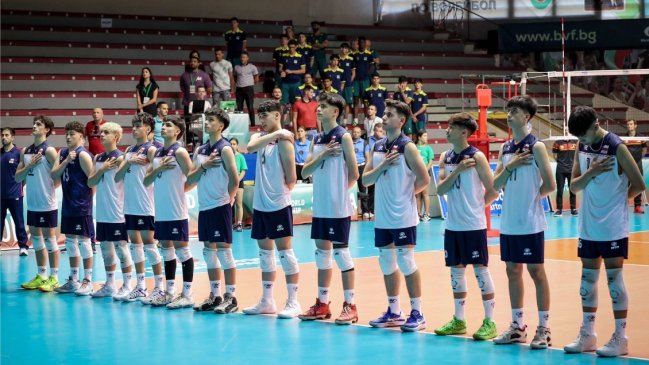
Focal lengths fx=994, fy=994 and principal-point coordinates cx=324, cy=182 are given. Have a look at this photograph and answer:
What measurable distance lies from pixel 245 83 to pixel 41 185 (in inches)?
457

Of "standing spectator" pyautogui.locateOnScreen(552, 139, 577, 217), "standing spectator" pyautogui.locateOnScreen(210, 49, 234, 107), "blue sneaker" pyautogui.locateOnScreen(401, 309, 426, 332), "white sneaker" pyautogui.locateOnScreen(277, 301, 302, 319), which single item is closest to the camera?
"blue sneaker" pyautogui.locateOnScreen(401, 309, 426, 332)

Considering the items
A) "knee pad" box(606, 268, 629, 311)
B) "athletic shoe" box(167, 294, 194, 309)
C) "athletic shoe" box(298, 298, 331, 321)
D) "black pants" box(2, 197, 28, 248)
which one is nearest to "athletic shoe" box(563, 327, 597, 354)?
"knee pad" box(606, 268, 629, 311)

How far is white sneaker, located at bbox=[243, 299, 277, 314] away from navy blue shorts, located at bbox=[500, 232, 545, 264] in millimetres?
2945

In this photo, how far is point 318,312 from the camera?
9.96 metres

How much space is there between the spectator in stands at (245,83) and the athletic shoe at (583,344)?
16530 mm

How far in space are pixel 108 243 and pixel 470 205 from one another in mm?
4837

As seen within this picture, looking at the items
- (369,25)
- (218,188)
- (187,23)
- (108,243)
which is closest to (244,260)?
(108,243)

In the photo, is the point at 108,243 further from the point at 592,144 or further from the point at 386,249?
the point at 592,144

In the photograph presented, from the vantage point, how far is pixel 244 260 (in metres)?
15.0

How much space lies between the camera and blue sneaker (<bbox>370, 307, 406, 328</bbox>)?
9.45m

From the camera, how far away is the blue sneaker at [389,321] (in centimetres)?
945

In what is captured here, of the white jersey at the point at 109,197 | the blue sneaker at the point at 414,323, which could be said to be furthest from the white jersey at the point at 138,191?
the blue sneaker at the point at 414,323

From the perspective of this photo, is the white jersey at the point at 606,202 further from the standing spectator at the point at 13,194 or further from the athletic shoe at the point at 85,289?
the standing spectator at the point at 13,194

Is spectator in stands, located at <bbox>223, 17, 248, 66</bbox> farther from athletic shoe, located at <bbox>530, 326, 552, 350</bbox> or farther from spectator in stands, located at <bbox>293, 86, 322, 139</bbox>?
athletic shoe, located at <bbox>530, 326, 552, 350</bbox>
